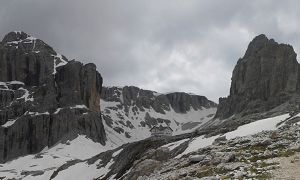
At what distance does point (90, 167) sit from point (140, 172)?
90619mm

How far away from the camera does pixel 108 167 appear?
137 m

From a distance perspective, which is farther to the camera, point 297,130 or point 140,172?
point 140,172

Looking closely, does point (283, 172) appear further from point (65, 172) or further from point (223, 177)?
point (65, 172)

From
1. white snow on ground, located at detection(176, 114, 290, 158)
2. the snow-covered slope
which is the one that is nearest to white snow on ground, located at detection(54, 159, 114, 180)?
the snow-covered slope

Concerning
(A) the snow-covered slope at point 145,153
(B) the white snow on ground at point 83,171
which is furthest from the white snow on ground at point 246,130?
(B) the white snow on ground at point 83,171

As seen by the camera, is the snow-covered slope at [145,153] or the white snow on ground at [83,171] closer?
the snow-covered slope at [145,153]

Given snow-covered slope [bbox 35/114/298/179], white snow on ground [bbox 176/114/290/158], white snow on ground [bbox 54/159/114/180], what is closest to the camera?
white snow on ground [bbox 176/114/290/158]

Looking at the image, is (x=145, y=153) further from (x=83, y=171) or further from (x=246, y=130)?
(x=83, y=171)

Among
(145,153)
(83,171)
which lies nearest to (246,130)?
(145,153)

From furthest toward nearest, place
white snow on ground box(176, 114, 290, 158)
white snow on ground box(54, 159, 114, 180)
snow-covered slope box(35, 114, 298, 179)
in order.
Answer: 1. white snow on ground box(54, 159, 114, 180)
2. snow-covered slope box(35, 114, 298, 179)
3. white snow on ground box(176, 114, 290, 158)

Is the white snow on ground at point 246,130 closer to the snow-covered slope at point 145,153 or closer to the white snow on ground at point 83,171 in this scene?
the snow-covered slope at point 145,153

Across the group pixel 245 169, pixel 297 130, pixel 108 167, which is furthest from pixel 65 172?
pixel 245 169

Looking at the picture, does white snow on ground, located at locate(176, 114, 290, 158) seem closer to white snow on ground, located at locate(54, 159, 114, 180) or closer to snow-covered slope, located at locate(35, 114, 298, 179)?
snow-covered slope, located at locate(35, 114, 298, 179)

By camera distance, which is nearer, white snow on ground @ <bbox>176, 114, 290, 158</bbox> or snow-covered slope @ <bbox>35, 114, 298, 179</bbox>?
white snow on ground @ <bbox>176, 114, 290, 158</bbox>
